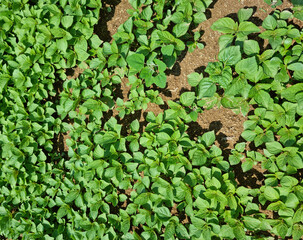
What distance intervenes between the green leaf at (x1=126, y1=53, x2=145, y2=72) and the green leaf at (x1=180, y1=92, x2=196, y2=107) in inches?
16.6

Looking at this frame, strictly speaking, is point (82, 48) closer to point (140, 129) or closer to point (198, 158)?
point (140, 129)

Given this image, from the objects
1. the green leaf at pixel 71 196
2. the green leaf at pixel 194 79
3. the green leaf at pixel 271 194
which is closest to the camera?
the green leaf at pixel 271 194

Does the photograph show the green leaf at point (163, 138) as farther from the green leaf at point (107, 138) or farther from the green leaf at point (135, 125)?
the green leaf at point (107, 138)

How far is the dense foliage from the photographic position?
1.99 meters

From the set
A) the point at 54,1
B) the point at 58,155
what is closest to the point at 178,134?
the point at 58,155

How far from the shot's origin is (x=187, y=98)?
7.20 ft

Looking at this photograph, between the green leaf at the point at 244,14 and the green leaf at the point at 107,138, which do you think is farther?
the green leaf at the point at 107,138

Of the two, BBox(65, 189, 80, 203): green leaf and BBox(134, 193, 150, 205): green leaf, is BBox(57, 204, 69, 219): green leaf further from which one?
BBox(134, 193, 150, 205): green leaf

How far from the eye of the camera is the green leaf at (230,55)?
197 cm

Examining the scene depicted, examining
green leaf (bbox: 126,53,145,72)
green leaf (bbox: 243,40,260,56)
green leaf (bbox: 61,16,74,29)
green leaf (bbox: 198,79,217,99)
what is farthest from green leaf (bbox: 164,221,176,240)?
green leaf (bbox: 61,16,74,29)

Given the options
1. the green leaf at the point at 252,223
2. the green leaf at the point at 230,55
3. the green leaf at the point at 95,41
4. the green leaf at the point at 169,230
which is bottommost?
the green leaf at the point at 169,230

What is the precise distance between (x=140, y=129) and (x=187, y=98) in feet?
1.85

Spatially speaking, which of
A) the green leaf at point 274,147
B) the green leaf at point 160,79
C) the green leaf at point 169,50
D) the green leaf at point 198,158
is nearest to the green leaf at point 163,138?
the green leaf at point 198,158

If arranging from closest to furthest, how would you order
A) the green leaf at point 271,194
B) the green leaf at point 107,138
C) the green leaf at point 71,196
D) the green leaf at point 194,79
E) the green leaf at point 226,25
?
1. the green leaf at point 271,194
2. the green leaf at point 226,25
3. the green leaf at point 194,79
4. the green leaf at point 107,138
5. the green leaf at point 71,196
